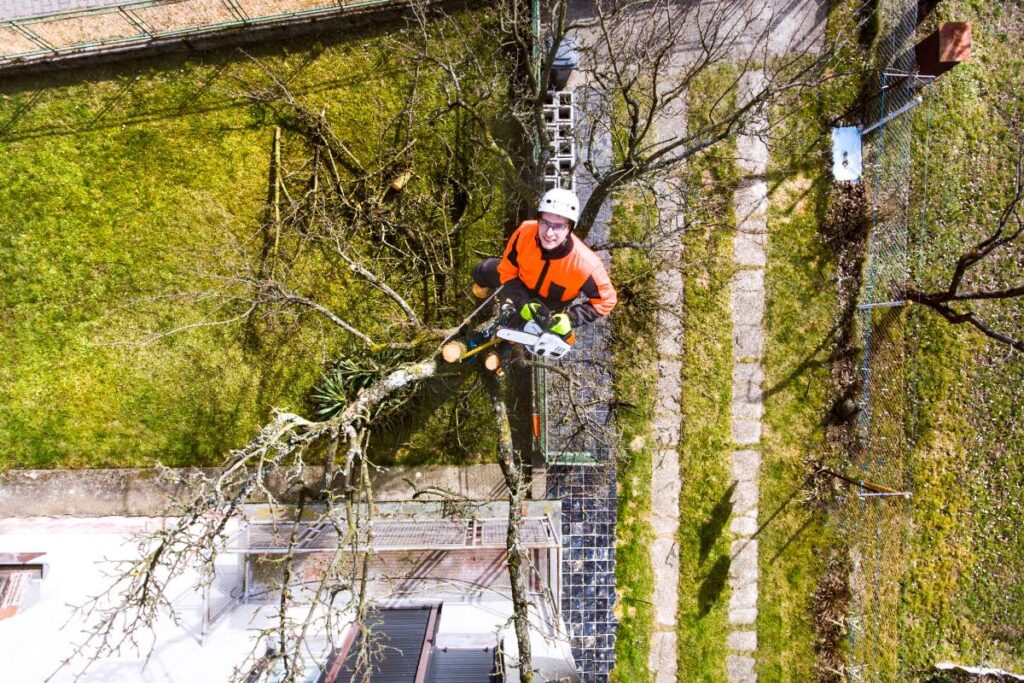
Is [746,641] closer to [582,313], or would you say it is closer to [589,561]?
[589,561]

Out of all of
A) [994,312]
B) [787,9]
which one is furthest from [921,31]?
[994,312]

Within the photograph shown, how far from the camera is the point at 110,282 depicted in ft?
29.0

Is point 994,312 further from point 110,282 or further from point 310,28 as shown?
point 110,282

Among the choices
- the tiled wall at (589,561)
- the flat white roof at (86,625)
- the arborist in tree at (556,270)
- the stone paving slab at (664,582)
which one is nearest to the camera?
the arborist in tree at (556,270)

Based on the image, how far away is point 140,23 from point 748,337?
33.8ft

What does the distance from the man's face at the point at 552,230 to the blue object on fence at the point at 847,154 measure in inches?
239

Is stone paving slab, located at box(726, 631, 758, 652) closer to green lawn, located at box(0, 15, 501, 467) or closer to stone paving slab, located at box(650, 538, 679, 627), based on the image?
stone paving slab, located at box(650, 538, 679, 627)

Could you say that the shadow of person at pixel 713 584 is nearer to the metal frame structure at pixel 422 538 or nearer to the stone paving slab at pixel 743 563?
the stone paving slab at pixel 743 563

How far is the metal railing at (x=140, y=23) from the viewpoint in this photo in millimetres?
8320

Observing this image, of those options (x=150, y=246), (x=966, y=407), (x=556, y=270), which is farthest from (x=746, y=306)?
(x=150, y=246)

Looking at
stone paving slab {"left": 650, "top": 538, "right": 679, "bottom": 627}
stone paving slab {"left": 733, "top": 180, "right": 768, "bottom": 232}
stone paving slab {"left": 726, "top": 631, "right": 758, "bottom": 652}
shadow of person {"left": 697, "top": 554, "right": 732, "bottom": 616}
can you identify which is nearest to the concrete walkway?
stone paving slab {"left": 733, "top": 180, "right": 768, "bottom": 232}

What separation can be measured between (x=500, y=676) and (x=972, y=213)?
9856 mm

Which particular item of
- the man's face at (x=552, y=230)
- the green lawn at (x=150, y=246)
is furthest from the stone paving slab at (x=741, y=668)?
the man's face at (x=552, y=230)

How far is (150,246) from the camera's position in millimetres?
8836
